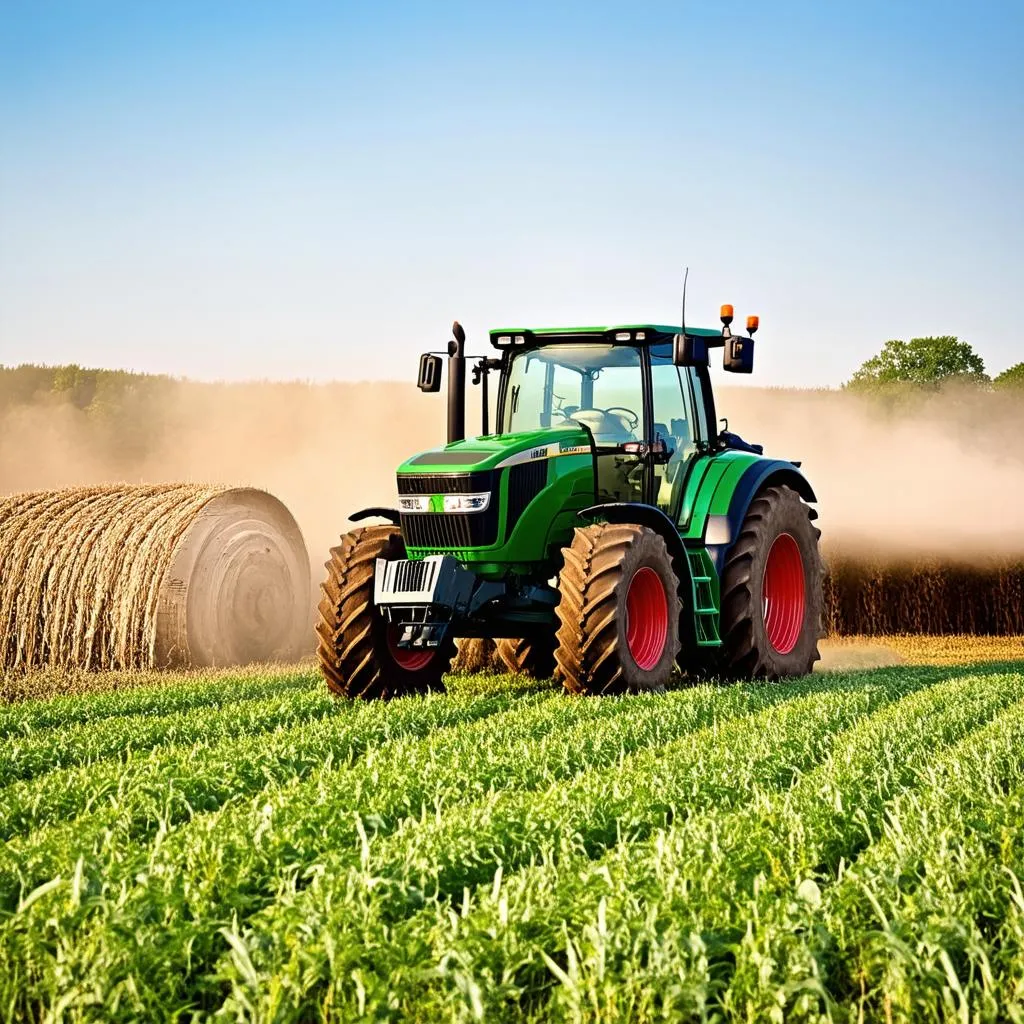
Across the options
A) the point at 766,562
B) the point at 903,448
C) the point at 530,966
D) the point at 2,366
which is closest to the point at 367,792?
the point at 530,966

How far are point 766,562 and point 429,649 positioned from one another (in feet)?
9.24

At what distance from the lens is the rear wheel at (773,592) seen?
34.6ft

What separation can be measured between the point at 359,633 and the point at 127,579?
12.7 ft

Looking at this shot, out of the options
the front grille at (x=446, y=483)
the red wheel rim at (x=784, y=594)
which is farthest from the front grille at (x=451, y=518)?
the red wheel rim at (x=784, y=594)

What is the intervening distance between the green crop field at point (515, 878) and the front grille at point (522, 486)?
8.22 ft

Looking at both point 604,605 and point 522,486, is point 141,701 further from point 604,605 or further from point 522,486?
point 604,605

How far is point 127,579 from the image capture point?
40.6ft

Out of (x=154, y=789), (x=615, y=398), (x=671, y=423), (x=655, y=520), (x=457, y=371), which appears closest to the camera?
(x=154, y=789)

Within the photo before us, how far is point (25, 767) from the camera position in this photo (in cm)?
661

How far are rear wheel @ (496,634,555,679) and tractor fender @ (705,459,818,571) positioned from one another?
1875 mm

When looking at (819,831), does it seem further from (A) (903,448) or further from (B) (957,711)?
(A) (903,448)

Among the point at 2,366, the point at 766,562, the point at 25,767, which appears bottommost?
the point at 25,767

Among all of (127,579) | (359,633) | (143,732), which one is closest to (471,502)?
(359,633)

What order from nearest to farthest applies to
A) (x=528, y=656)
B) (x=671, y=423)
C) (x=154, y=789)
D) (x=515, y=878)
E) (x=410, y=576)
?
(x=515, y=878), (x=154, y=789), (x=410, y=576), (x=671, y=423), (x=528, y=656)
